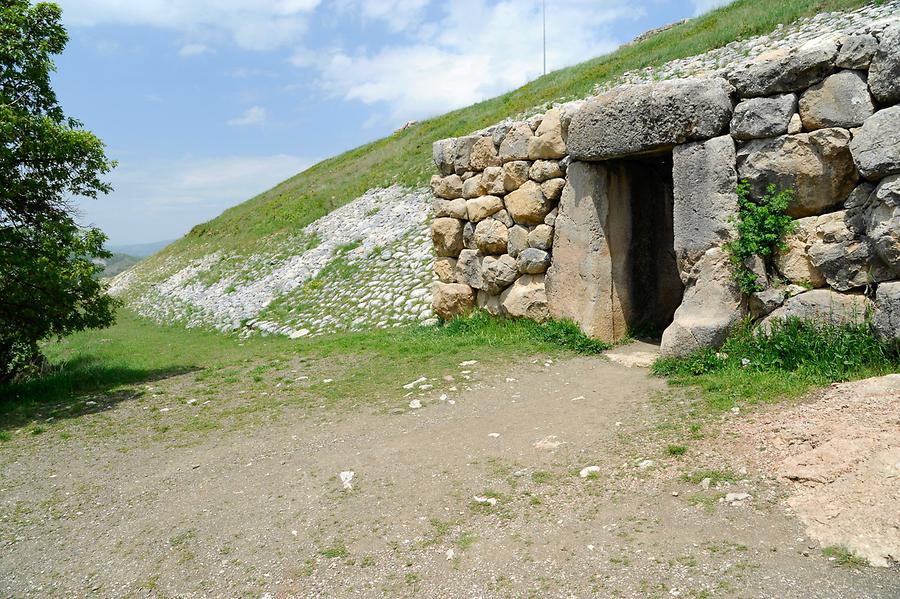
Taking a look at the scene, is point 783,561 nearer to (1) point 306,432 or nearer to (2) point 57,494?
(1) point 306,432

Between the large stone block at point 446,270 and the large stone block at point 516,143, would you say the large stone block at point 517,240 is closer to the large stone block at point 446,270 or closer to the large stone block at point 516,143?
the large stone block at point 516,143

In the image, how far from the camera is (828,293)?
6.66 metres

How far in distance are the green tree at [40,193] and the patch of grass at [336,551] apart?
7341 millimetres

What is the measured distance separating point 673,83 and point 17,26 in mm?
9187

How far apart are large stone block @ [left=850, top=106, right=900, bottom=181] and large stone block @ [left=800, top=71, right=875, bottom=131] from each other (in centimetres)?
21

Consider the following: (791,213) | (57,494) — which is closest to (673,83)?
(791,213)

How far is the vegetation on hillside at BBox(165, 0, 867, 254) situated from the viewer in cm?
1909

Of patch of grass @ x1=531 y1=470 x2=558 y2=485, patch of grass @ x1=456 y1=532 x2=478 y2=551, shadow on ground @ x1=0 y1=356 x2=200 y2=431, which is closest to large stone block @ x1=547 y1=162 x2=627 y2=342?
patch of grass @ x1=531 y1=470 x2=558 y2=485

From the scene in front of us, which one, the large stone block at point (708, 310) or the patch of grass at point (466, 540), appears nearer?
the patch of grass at point (466, 540)

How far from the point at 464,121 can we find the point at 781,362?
24.9 metres

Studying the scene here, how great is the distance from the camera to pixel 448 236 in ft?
37.6

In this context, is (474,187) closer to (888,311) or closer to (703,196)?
(703,196)

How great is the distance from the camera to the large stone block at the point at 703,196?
7391 mm

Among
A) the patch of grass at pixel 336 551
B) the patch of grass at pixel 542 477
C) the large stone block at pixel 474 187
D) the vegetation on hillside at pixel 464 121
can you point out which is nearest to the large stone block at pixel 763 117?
the large stone block at pixel 474 187
